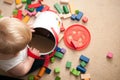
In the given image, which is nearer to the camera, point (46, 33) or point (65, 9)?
point (46, 33)

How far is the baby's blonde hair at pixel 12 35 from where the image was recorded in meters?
0.85

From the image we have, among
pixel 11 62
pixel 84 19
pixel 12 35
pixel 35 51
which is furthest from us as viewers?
pixel 84 19

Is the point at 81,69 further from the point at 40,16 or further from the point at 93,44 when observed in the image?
the point at 40,16

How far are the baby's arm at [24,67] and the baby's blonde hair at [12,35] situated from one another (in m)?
0.15

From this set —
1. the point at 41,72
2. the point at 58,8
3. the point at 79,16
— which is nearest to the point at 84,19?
the point at 79,16

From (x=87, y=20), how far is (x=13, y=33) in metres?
0.55

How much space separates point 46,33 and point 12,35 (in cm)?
32

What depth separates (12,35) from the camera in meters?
0.86

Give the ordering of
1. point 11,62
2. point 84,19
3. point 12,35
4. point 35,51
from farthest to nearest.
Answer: point 84,19 → point 35,51 → point 11,62 → point 12,35

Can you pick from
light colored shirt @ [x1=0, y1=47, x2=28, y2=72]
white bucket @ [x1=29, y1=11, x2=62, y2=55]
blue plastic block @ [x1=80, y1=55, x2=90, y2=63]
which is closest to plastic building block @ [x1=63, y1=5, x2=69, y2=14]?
white bucket @ [x1=29, y1=11, x2=62, y2=55]

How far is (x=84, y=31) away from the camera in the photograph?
1.27 m

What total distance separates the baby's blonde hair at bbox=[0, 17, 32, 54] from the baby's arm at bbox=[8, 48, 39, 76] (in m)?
0.15

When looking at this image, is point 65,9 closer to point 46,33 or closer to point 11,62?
point 46,33

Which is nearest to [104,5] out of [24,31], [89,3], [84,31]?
[89,3]
